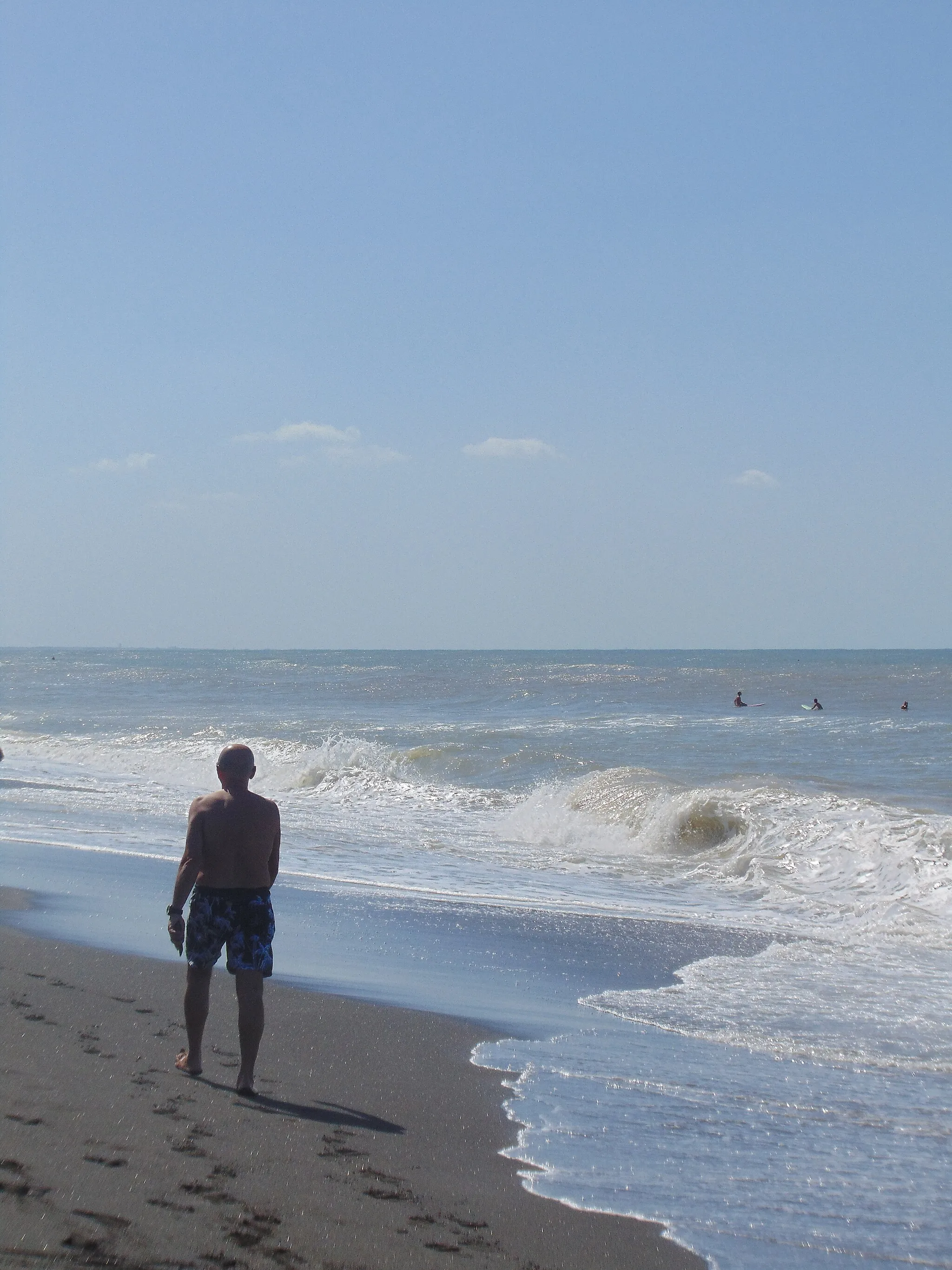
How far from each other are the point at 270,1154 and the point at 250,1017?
2.90 feet

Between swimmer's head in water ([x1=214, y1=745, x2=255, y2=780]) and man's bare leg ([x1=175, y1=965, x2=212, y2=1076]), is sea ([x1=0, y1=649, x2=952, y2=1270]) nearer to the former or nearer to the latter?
man's bare leg ([x1=175, y1=965, x2=212, y2=1076])

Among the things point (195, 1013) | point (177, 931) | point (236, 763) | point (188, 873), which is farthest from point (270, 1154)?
point (236, 763)

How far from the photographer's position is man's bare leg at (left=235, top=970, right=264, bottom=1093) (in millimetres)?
4793

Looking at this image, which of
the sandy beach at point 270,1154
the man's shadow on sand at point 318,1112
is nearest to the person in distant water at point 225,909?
the man's shadow on sand at point 318,1112

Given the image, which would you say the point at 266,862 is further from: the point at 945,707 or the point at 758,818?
the point at 945,707

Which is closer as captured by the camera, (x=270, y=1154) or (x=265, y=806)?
(x=270, y=1154)

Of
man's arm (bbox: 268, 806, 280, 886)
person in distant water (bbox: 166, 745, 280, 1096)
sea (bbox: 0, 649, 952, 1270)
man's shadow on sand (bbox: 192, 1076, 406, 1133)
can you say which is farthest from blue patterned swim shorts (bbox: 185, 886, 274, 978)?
sea (bbox: 0, 649, 952, 1270)

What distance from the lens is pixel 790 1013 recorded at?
6.71 metres

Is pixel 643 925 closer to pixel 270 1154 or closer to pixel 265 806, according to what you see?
pixel 265 806

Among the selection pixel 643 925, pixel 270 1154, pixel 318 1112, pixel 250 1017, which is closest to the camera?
pixel 270 1154

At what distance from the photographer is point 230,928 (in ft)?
16.1

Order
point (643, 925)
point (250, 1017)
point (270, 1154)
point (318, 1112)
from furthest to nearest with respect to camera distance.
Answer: point (643, 925) < point (250, 1017) < point (318, 1112) < point (270, 1154)

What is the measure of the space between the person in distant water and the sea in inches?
50.3

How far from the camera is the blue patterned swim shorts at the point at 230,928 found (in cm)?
489
